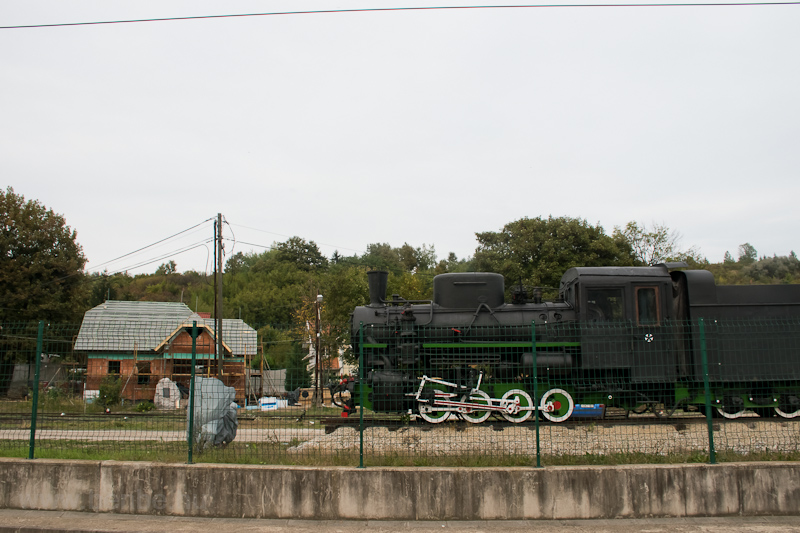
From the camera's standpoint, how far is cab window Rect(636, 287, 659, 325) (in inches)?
432

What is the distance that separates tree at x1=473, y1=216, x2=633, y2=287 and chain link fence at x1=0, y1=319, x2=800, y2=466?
56.8 ft

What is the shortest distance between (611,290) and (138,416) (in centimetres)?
1113

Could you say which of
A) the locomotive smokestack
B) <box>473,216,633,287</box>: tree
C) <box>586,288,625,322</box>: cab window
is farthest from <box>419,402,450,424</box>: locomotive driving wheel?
<box>473,216,633,287</box>: tree

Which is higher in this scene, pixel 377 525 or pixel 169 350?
pixel 169 350

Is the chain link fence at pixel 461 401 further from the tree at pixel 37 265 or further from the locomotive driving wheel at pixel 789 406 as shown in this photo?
the tree at pixel 37 265

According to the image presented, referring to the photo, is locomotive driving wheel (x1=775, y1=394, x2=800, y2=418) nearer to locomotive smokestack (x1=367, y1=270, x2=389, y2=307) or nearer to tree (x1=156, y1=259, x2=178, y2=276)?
locomotive smokestack (x1=367, y1=270, x2=389, y2=307)

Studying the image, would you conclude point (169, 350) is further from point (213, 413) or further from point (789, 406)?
point (789, 406)

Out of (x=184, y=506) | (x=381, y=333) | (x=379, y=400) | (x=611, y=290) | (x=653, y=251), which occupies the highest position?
(x=653, y=251)

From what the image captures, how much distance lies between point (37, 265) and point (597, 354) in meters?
26.7

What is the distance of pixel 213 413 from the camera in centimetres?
716

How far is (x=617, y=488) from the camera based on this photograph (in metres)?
5.81

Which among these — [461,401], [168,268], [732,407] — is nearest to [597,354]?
[461,401]

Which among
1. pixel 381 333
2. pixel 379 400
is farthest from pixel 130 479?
pixel 381 333

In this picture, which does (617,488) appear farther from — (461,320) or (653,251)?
(653,251)
